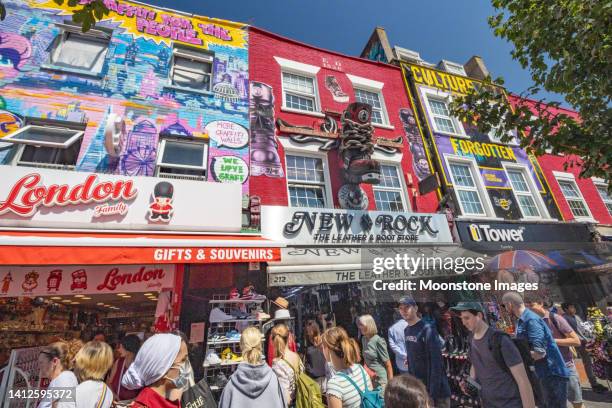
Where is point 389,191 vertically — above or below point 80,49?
below

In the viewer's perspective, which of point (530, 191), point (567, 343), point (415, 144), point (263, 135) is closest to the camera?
point (567, 343)

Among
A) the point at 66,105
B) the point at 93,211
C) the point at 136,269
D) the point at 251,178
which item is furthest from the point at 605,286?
the point at 66,105

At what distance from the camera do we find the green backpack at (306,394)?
332cm

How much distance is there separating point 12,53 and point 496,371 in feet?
38.0

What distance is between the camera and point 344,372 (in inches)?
109

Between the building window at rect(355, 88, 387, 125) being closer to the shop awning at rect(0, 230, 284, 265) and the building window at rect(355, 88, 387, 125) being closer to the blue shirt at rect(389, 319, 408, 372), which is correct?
the shop awning at rect(0, 230, 284, 265)

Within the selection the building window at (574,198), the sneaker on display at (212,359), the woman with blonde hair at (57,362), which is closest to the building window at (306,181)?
the sneaker on display at (212,359)

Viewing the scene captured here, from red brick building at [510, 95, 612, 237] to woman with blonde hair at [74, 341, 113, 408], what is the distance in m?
15.5

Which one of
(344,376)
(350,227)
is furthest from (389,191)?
(344,376)

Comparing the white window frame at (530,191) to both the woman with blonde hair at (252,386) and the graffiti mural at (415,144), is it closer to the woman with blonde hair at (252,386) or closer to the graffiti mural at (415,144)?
the graffiti mural at (415,144)

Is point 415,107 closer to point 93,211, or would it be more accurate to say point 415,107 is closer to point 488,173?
point 488,173

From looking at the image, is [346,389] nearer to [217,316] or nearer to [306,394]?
[306,394]

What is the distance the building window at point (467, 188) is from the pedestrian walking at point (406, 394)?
9.49 meters

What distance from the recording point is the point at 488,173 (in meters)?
11.3
